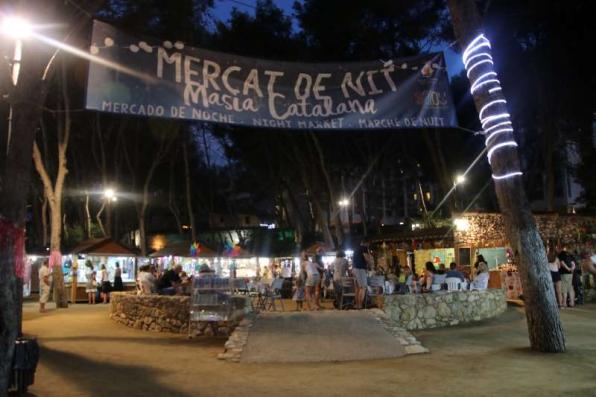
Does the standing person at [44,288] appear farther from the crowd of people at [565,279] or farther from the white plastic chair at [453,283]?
the crowd of people at [565,279]

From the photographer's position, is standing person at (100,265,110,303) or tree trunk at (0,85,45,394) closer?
tree trunk at (0,85,45,394)

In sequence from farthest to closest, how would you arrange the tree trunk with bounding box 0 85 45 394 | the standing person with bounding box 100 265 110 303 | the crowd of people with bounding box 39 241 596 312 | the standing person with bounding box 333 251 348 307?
the standing person with bounding box 100 265 110 303
the standing person with bounding box 333 251 348 307
the crowd of people with bounding box 39 241 596 312
the tree trunk with bounding box 0 85 45 394

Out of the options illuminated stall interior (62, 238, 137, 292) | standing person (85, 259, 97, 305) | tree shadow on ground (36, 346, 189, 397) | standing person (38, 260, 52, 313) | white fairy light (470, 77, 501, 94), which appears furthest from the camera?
standing person (85, 259, 97, 305)

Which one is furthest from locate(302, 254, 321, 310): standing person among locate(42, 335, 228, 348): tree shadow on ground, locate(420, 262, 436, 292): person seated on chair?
locate(42, 335, 228, 348): tree shadow on ground

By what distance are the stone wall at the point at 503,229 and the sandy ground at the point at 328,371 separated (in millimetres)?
7288

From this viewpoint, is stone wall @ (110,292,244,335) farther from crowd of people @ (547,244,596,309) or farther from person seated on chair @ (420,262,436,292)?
crowd of people @ (547,244,596,309)

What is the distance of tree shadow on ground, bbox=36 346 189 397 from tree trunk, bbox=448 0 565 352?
17.5ft

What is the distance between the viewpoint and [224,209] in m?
46.7

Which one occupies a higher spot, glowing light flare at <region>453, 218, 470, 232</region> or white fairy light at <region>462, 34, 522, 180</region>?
white fairy light at <region>462, 34, 522, 180</region>

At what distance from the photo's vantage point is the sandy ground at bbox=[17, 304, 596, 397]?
6.76m

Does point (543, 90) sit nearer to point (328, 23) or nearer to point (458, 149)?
point (458, 149)

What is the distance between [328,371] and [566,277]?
10303 millimetres

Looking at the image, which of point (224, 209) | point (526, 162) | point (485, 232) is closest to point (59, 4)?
point (485, 232)

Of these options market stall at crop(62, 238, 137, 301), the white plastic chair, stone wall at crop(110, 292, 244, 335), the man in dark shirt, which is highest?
market stall at crop(62, 238, 137, 301)
